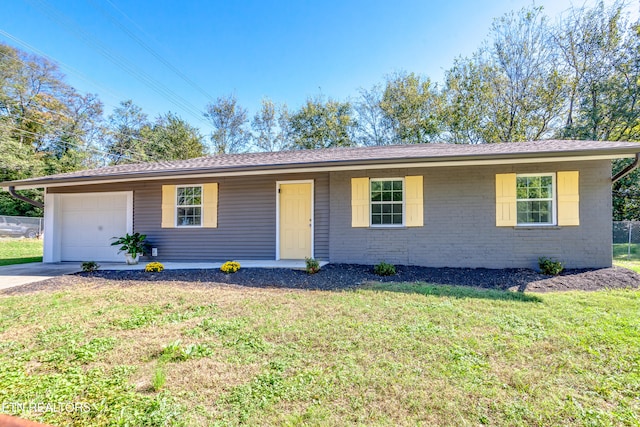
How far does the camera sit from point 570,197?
6.00 meters

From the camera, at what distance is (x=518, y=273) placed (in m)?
5.81

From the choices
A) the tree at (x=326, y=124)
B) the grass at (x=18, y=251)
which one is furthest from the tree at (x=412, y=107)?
the grass at (x=18, y=251)

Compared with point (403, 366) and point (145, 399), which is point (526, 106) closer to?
point (403, 366)

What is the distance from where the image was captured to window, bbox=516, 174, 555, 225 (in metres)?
6.26

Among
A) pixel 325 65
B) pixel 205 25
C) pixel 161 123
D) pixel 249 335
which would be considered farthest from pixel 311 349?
pixel 161 123

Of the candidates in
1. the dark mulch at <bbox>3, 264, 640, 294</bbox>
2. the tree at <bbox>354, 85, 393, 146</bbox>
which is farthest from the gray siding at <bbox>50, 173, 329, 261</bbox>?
the tree at <bbox>354, 85, 393, 146</bbox>

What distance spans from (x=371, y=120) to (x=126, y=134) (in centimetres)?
1921

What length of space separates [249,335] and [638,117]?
1813 cm

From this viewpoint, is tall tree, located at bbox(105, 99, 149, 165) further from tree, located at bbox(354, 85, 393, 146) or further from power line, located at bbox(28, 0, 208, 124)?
tree, located at bbox(354, 85, 393, 146)

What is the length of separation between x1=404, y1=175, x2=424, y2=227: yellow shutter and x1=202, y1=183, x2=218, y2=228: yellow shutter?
4.77 m

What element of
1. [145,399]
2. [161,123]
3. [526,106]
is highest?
[161,123]

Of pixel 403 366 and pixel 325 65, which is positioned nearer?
pixel 403 366

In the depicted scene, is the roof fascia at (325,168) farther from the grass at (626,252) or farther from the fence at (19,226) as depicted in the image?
the fence at (19,226)

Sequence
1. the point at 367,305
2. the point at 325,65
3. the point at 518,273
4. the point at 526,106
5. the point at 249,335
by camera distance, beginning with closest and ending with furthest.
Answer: the point at 249,335 < the point at 367,305 < the point at 518,273 < the point at 526,106 < the point at 325,65
